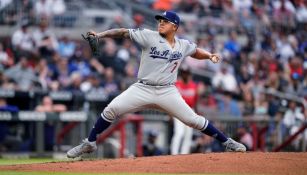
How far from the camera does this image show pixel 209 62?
73.1ft

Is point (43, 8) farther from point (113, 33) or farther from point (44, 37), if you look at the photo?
point (113, 33)

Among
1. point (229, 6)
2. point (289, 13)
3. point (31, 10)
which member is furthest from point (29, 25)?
point (289, 13)

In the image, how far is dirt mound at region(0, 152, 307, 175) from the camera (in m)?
10.3

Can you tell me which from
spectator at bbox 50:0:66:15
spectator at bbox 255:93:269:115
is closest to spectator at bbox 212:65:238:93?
spectator at bbox 255:93:269:115

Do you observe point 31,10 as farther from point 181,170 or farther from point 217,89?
point 181,170

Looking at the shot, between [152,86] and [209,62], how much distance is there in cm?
1134

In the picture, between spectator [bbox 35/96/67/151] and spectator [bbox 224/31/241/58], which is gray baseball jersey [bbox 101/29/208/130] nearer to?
spectator [bbox 35/96/67/151]

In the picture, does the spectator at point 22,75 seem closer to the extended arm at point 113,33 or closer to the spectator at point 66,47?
the spectator at point 66,47

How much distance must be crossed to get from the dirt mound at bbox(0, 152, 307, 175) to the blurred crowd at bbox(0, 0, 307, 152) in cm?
723

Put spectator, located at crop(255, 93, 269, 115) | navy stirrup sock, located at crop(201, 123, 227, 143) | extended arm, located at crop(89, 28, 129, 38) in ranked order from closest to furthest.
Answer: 1. extended arm, located at crop(89, 28, 129, 38)
2. navy stirrup sock, located at crop(201, 123, 227, 143)
3. spectator, located at crop(255, 93, 269, 115)

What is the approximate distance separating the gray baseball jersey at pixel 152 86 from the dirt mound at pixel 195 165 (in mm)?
625

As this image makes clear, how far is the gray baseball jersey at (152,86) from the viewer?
36.0 ft

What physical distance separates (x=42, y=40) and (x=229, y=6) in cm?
793

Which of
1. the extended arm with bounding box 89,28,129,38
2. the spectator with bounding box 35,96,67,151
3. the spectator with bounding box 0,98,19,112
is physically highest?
the extended arm with bounding box 89,28,129,38
